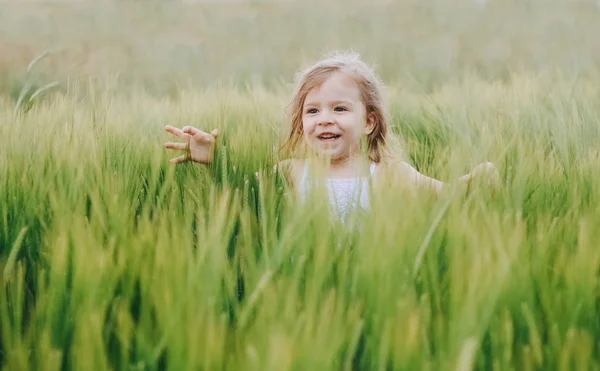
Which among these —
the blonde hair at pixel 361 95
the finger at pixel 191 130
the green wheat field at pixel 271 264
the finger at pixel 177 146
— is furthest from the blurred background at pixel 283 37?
the green wheat field at pixel 271 264

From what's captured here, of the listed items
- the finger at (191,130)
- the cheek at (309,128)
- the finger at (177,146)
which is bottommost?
the finger at (177,146)

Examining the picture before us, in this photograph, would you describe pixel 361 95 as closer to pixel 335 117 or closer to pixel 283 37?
pixel 335 117

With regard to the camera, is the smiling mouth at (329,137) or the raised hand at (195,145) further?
the smiling mouth at (329,137)

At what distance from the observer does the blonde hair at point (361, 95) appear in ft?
6.12

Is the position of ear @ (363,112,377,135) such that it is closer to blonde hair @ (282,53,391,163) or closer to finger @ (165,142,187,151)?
blonde hair @ (282,53,391,163)

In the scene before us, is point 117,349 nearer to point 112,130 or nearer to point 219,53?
point 112,130

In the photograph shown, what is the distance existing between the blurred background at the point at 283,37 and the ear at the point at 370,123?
130 cm

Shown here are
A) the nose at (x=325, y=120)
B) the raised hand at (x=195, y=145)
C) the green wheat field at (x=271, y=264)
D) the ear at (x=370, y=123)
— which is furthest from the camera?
the ear at (x=370, y=123)

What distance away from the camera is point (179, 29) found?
16.4 ft

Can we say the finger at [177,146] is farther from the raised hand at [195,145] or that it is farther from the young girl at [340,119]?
the young girl at [340,119]

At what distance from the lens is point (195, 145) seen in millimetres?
1328

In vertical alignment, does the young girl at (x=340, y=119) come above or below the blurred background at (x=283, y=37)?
below

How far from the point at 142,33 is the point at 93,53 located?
2.69 feet

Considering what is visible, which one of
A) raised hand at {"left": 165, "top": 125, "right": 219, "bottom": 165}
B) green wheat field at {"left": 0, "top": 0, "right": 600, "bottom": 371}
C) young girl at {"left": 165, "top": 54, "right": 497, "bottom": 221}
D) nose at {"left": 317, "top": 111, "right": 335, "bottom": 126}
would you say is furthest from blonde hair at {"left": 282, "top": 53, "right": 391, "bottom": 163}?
raised hand at {"left": 165, "top": 125, "right": 219, "bottom": 165}
